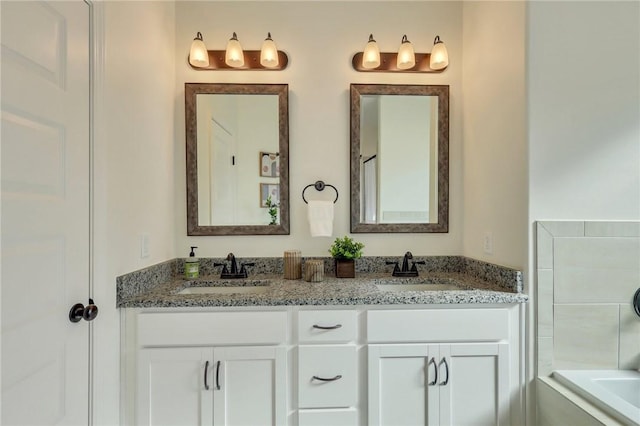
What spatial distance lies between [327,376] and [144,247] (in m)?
1.07

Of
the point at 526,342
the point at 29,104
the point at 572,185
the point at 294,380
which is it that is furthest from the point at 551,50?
the point at 29,104

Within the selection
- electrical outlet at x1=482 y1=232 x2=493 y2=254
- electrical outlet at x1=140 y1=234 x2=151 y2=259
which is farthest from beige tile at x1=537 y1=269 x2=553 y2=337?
electrical outlet at x1=140 y1=234 x2=151 y2=259

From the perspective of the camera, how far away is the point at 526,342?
1559mm

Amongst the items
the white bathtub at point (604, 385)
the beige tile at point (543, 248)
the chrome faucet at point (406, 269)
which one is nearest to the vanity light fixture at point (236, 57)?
the chrome faucet at point (406, 269)

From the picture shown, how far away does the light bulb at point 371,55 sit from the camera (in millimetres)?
2027

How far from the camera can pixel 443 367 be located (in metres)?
1.54

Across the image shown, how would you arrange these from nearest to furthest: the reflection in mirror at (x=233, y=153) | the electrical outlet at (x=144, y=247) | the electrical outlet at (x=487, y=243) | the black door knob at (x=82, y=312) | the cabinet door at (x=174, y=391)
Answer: the black door knob at (x=82, y=312) → the cabinet door at (x=174, y=391) → the electrical outlet at (x=144, y=247) → the electrical outlet at (x=487, y=243) → the reflection in mirror at (x=233, y=153)

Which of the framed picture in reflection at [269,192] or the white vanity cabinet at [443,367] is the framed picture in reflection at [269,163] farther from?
the white vanity cabinet at [443,367]

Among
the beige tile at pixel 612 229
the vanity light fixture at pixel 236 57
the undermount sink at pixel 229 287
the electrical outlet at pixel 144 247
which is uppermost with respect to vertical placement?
the vanity light fixture at pixel 236 57

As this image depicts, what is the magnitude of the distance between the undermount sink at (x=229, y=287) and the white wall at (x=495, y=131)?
49.7 inches

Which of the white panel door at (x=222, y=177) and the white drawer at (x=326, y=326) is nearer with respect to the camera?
the white drawer at (x=326, y=326)

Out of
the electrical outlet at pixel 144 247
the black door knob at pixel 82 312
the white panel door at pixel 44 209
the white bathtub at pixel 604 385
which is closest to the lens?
the white panel door at pixel 44 209

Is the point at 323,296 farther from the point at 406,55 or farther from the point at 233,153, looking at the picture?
the point at 406,55

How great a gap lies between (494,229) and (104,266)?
1.83m
